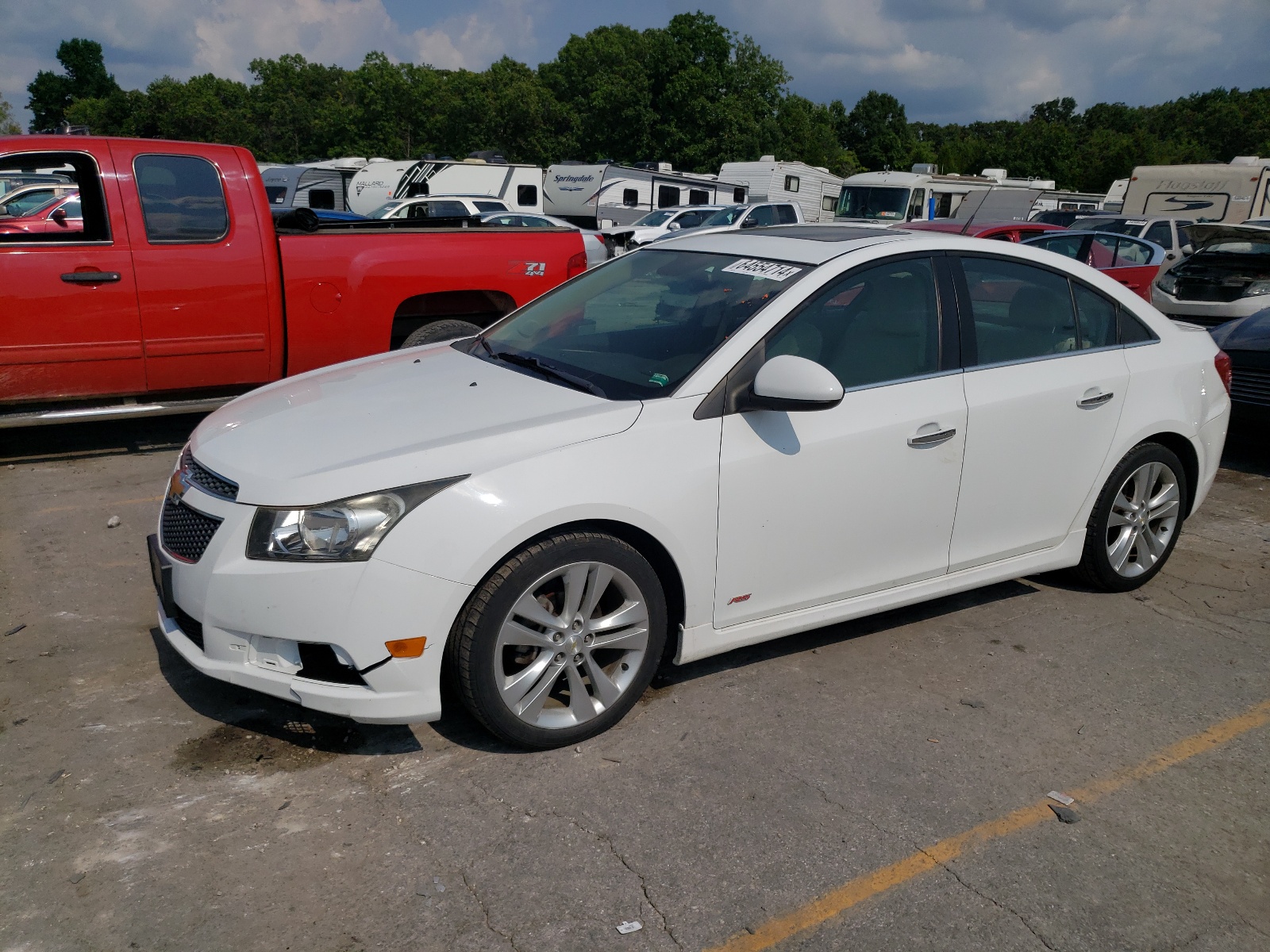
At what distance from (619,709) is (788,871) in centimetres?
85

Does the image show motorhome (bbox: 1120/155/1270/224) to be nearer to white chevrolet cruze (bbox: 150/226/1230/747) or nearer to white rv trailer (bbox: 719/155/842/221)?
white rv trailer (bbox: 719/155/842/221)

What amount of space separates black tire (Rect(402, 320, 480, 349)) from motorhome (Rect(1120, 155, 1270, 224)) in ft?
65.3

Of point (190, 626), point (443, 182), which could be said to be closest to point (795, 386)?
point (190, 626)

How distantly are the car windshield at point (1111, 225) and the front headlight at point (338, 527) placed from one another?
16.1 meters

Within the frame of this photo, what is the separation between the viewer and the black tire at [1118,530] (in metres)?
4.50

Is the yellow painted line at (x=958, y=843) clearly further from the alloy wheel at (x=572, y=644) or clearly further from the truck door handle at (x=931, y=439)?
the truck door handle at (x=931, y=439)

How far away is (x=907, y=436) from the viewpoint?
146 inches

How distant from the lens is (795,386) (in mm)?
3270

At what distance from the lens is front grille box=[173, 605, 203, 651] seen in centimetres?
314

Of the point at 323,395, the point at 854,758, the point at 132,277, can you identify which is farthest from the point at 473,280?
the point at 854,758

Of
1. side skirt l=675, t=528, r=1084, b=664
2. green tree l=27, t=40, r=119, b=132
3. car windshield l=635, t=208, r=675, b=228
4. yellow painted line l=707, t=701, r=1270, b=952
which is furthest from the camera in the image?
green tree l=27, t=40, r=119, b=132

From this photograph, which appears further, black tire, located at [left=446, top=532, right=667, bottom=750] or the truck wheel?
the truck wheel

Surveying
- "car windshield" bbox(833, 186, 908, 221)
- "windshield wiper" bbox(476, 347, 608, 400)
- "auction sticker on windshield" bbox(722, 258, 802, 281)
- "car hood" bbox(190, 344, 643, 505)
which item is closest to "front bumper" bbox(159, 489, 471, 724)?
"car hood" bbox(190, 344, 643, 505)

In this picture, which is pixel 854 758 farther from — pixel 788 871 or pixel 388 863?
pixel 388 863
